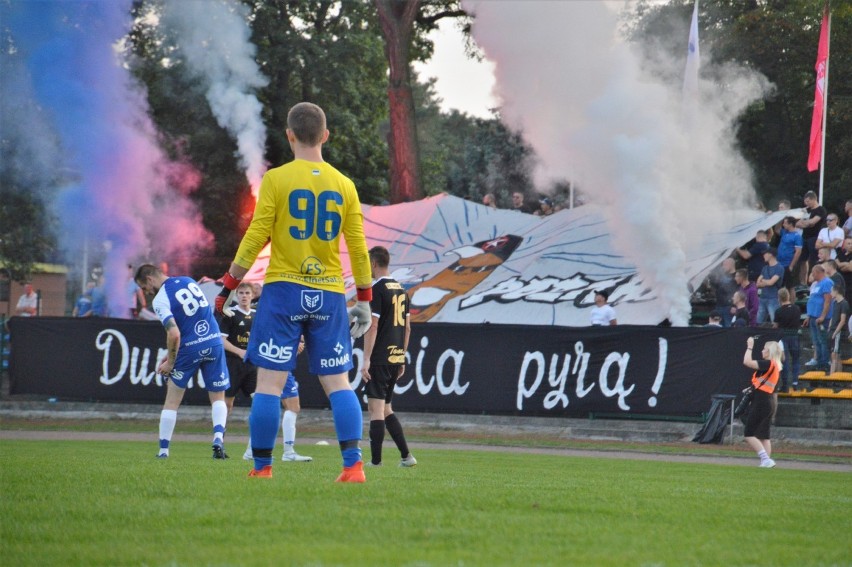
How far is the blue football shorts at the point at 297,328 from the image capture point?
780 cm

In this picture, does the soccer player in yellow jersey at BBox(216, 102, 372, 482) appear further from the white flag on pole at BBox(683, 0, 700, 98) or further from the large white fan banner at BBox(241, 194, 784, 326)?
the white flag on pole at BBox(683, 0, 700, 98)

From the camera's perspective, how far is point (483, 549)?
5.52m

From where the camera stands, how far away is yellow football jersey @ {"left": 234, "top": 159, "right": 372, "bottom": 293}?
7809 millimetres

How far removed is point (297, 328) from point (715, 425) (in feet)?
44.2

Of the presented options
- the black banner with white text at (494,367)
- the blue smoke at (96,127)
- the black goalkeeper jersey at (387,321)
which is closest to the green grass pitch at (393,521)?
the black goalkeeper jersey at (387,321)

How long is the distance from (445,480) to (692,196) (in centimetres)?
1811

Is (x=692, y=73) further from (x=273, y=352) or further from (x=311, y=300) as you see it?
(x=273, y=352)

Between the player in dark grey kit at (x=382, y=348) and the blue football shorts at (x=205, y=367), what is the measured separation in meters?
2.23

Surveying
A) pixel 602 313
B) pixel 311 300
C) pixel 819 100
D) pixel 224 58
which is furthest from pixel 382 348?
pixel 224 58

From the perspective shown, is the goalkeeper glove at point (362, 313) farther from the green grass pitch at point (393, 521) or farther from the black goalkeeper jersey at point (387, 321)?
the black goalkeeper jersey at point (387, 321)

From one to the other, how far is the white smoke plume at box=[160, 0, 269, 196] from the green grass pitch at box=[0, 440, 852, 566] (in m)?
25.4

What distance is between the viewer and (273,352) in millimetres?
7848

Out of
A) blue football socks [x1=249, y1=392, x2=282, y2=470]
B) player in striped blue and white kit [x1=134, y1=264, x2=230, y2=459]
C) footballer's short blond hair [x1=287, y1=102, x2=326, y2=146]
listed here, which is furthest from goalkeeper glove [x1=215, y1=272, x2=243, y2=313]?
player in striped blue and white kit [x1=134, y1=264, x2=230, y2=459]

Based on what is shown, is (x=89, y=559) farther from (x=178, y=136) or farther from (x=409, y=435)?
(x=178, y=136)
